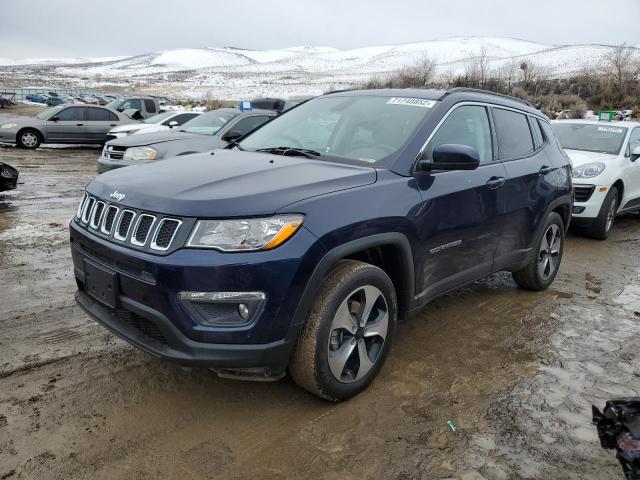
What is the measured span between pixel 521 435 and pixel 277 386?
1414 millimetres

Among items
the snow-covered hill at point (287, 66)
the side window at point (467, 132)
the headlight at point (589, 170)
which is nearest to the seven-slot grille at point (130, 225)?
the side window at point (467, 132)

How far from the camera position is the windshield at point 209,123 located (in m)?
10.1

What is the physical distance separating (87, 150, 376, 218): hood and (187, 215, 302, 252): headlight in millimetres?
44

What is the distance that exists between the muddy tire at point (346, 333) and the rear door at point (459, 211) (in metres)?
0.42

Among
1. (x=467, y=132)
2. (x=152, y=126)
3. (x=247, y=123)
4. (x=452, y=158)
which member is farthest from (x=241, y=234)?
(x=152, y=126)

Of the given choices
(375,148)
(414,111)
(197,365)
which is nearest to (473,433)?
(197,365)

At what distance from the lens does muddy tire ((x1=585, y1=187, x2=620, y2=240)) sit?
24.3 feet

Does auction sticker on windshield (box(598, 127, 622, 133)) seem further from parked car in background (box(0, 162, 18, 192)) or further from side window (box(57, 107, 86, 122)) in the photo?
side window (box(57, 107, 86, 122))

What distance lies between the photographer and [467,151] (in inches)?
130

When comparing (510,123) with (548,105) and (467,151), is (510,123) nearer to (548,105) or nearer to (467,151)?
(467,151)

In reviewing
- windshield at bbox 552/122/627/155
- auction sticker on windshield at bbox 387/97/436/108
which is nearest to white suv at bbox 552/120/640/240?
windshield at bbox 552/122/627/155

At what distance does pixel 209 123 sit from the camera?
10414 millimetres

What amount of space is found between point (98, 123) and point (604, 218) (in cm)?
1474

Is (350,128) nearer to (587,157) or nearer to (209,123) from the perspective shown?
(587,157)
